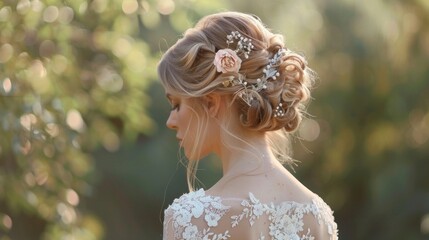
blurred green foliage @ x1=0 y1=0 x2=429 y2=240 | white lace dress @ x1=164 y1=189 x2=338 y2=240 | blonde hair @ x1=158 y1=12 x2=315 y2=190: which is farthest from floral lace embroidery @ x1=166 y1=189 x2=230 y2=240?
blurred green foliage @ x1=0 y1=0 x2=429 y2=240

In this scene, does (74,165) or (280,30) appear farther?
(280,30)

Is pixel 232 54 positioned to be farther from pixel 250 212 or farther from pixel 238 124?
pixel 250 212

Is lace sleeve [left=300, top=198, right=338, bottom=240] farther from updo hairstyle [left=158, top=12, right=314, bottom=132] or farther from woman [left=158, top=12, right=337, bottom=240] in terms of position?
updo hairstyle [left=158, top=12, right=314, bottom=132]

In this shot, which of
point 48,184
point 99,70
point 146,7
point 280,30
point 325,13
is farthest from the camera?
point 325,13

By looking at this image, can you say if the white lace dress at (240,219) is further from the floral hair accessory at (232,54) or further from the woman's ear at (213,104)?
the floral hair accessory at (232,54)

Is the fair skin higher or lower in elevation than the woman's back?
higher

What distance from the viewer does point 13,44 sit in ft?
14.6

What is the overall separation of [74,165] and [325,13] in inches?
158

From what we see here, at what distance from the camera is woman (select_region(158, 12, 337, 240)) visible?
8.48ft

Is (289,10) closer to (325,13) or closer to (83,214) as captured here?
(325,13)

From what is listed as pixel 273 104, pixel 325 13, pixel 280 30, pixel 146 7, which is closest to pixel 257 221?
pixel 273 104

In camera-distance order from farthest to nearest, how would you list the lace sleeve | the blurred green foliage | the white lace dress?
the blurred green foliage
the lace sleeve
the white lace dress

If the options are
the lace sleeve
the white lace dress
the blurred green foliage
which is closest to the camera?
the white lace dress

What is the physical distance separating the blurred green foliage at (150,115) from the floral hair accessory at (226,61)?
88cm
